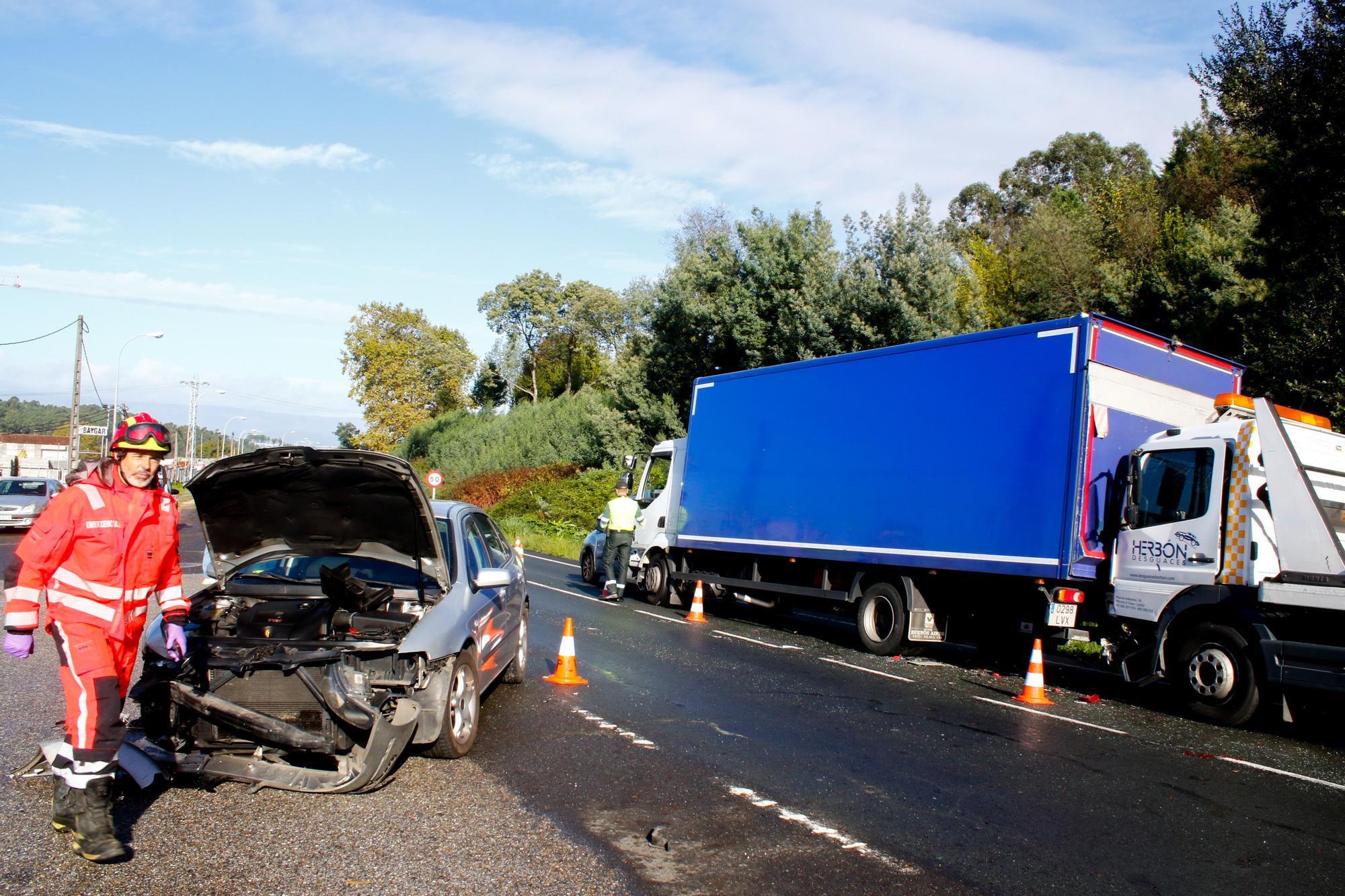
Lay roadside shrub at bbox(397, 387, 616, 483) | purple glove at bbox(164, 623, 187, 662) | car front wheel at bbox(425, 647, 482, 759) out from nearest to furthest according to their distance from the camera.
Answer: purple glove at bbox(164, 623, 187, 662) < car front wheel at bbox(425, 647, 482, 759) < roadside shrub at bbox(397, 387, 616, 483)

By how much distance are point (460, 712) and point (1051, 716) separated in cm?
517

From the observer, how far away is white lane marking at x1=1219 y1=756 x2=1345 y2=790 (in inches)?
264

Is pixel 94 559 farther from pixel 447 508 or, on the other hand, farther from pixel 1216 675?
A: pixel 1216 675

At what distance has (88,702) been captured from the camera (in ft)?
14.1

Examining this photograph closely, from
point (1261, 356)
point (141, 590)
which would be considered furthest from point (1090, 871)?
point (1261, 356)

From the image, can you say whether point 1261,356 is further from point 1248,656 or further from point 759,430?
point 1248,656

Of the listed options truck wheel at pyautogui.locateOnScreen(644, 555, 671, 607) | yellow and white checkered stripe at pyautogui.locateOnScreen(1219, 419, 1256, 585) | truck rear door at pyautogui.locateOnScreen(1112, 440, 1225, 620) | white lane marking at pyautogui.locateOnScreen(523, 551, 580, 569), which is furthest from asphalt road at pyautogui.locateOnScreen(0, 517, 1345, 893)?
white lane marking at pyautogui.locateOnScreen(523, 551, 580, 569)

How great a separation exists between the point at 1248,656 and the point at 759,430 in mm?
7099

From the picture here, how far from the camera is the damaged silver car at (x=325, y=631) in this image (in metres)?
5.11

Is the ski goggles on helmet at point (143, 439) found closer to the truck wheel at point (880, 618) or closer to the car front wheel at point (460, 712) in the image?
the car front wheel at point (460, 712)

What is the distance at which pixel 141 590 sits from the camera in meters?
4.62

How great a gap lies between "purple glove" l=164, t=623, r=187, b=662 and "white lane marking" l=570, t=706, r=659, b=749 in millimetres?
2891

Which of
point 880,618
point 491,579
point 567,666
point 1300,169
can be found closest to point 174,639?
point 491,579

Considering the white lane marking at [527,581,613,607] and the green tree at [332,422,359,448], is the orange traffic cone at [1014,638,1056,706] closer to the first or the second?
the white lane marking at [527,581,613,607]
